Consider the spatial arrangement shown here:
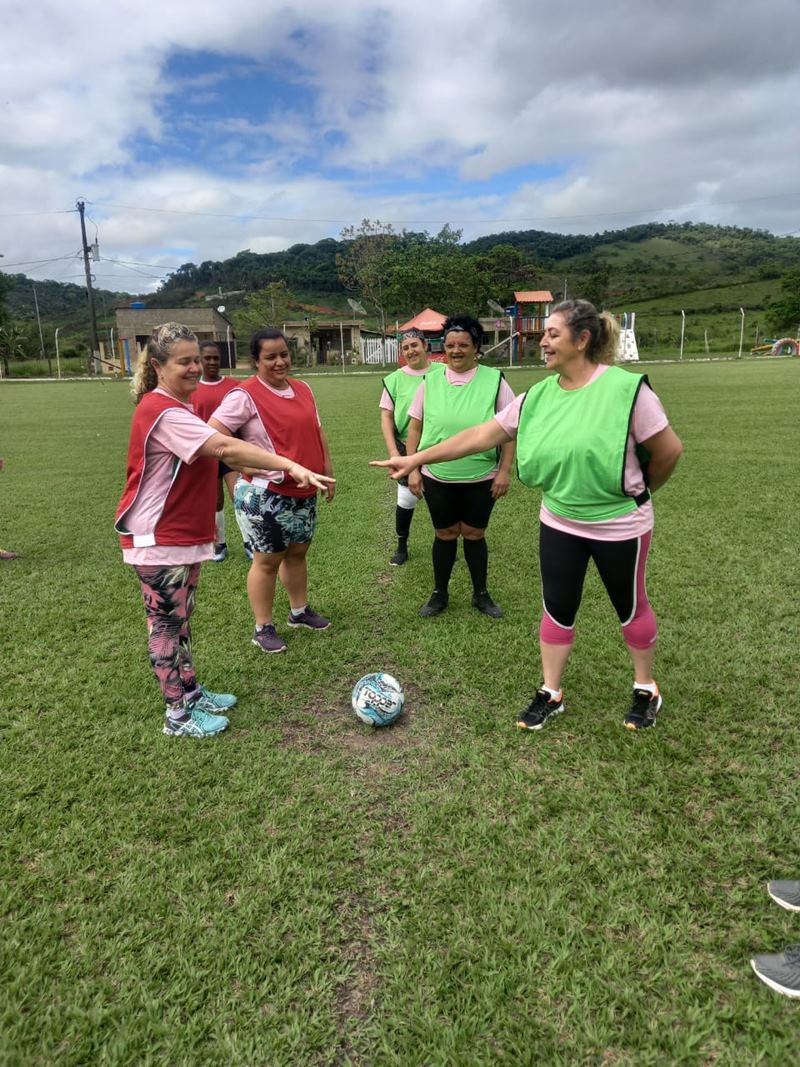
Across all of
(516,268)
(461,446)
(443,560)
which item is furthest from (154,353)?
(516,268)

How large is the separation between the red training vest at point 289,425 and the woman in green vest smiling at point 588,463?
0.93 metres

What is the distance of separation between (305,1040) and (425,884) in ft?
2.29

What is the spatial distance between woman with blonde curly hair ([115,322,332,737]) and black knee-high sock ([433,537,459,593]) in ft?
5.63

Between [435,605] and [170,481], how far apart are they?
98.2 inches

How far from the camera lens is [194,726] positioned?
347 centimetres

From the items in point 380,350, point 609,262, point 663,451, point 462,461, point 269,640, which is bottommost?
point 269,640

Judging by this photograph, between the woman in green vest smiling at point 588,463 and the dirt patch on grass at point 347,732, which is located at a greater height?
the woman in green vest smiling at point 588,463

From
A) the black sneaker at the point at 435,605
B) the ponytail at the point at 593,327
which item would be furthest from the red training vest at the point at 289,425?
the ponytail at the point at 593,327

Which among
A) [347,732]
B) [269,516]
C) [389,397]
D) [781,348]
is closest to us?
[347,732]

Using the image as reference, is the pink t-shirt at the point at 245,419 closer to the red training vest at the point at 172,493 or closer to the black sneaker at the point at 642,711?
the red training vest at the point at 172,493

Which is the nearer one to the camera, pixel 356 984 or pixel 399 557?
pixel 356 984

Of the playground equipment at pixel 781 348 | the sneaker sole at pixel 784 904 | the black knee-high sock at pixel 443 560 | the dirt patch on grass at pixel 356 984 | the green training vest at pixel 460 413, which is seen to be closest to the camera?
the dirt patch on grass at pixel 356 984

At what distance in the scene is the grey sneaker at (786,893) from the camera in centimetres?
229

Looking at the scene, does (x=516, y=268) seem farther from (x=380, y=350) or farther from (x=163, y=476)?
(x=163, y=476)
